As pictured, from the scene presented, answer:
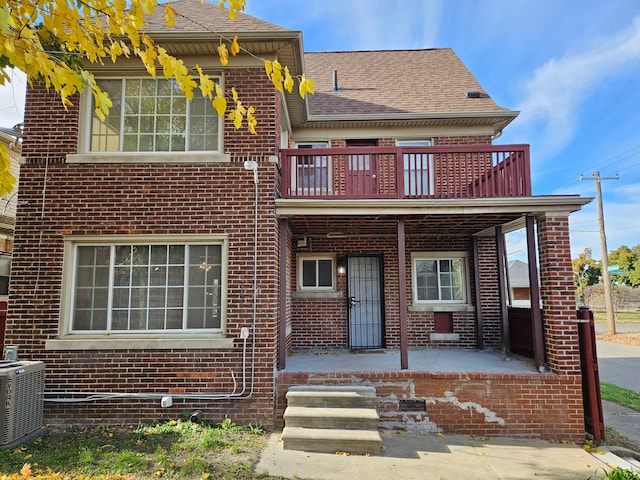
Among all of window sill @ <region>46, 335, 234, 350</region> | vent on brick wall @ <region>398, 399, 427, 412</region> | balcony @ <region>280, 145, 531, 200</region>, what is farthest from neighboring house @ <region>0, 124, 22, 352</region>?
vent on brick wall @ <region>398, 399, 427, 412</region>

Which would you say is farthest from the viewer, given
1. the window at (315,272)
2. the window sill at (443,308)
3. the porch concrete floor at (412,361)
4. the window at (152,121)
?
the window at (315,272)

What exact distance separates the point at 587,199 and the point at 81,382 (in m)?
8.47

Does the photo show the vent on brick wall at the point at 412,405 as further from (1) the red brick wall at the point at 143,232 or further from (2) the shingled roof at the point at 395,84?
(2) the shingled roof at the point at 395,84

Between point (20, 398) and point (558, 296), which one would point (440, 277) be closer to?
point (558, 296)

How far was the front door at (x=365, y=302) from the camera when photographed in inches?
347

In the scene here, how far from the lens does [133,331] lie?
6.12m

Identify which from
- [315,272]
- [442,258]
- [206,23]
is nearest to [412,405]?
[315,272]

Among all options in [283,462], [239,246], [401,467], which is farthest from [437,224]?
[283,462]

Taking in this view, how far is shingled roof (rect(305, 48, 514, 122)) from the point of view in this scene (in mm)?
9359

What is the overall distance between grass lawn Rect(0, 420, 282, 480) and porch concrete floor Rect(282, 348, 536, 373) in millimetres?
1476

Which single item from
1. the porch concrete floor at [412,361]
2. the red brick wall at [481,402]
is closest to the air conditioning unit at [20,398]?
the red brick wall at [481,402]

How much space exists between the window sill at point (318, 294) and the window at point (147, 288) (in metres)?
2.90

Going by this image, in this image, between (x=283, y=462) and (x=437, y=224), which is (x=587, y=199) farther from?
(x=283, y=462)

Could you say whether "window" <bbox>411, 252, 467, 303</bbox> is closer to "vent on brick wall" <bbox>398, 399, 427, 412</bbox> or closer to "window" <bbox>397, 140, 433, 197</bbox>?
"window" <bbox>397, 140, 433, 197</bbox>
